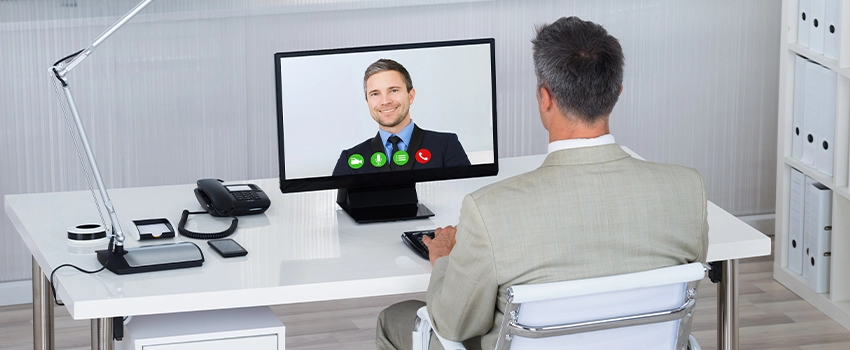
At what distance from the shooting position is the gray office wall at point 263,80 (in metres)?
4.14

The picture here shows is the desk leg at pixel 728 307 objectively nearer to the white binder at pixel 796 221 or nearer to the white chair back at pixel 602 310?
the white chair back at pixel 602 310

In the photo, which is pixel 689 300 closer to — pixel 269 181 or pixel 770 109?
pixel 269 181

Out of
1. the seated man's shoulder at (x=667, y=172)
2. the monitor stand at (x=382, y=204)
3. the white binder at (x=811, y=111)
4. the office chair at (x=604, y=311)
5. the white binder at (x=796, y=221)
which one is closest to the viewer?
the office chair at (x=604, y=311)

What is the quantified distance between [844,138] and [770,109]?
0.98m

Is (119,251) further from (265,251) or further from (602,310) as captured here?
(602,310)

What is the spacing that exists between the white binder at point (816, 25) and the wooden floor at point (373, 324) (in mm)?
855

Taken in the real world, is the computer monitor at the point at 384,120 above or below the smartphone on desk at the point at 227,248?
above

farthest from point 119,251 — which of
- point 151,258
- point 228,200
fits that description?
point 228,200

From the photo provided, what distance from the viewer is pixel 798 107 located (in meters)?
4.19

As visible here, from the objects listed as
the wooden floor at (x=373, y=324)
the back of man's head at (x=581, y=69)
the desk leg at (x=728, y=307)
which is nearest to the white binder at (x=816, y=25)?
the wooden floor at (x=373, y=324)

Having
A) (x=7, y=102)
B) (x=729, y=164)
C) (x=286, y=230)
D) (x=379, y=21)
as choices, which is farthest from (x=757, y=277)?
(x=7, y=102)

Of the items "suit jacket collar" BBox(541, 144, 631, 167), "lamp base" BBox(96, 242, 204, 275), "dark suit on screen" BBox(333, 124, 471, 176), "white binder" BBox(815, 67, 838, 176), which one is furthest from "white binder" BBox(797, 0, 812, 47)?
"lamp base" BBox(96, 242, 204, 275)

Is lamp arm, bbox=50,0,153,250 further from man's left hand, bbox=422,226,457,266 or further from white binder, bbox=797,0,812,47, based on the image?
white binder, bbox=797,0,812,47

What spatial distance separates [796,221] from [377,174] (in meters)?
1.96
